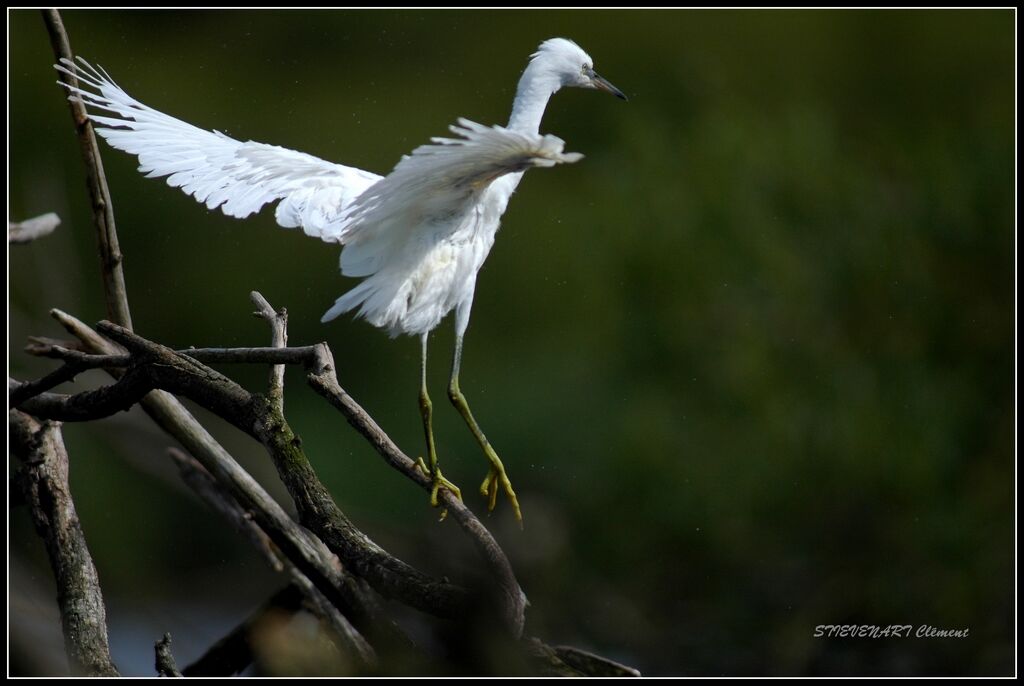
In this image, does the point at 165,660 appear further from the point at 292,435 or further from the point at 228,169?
the point at 228,169

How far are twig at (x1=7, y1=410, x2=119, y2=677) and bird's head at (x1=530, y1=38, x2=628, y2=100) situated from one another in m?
0.86

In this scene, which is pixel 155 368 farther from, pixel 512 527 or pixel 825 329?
pixel 825 329

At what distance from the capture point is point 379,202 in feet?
4.57

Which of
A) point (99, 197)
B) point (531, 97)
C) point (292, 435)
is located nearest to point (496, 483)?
point (292, 435)

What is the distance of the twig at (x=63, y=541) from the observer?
4.34 feet

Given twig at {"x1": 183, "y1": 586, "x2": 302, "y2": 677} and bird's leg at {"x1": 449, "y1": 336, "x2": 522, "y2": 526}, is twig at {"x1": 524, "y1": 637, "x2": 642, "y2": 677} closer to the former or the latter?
bird's leg at {"x1": 449, "y1": 336, "x2": 522, "y2": 526}

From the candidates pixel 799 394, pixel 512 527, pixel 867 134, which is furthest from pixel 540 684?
pixel 867 134

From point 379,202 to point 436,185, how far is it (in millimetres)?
76

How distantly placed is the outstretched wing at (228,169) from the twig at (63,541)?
0.38m

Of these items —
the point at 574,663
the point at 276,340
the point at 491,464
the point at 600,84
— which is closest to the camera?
the point at 574,663

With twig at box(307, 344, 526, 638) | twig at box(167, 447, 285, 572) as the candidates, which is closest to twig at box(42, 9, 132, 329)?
twig at box(167, 447, 285, 572)

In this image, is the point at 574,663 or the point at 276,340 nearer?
the point at 574,663

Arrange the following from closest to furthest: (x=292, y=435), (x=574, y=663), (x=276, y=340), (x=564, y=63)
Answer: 1. (x=292, y=435)
2. (x=574, y=663)
3. (x=276, y=340)
4. (x=564, y=63)

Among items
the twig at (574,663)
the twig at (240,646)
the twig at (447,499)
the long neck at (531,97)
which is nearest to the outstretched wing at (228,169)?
the long neck at (531,97)
